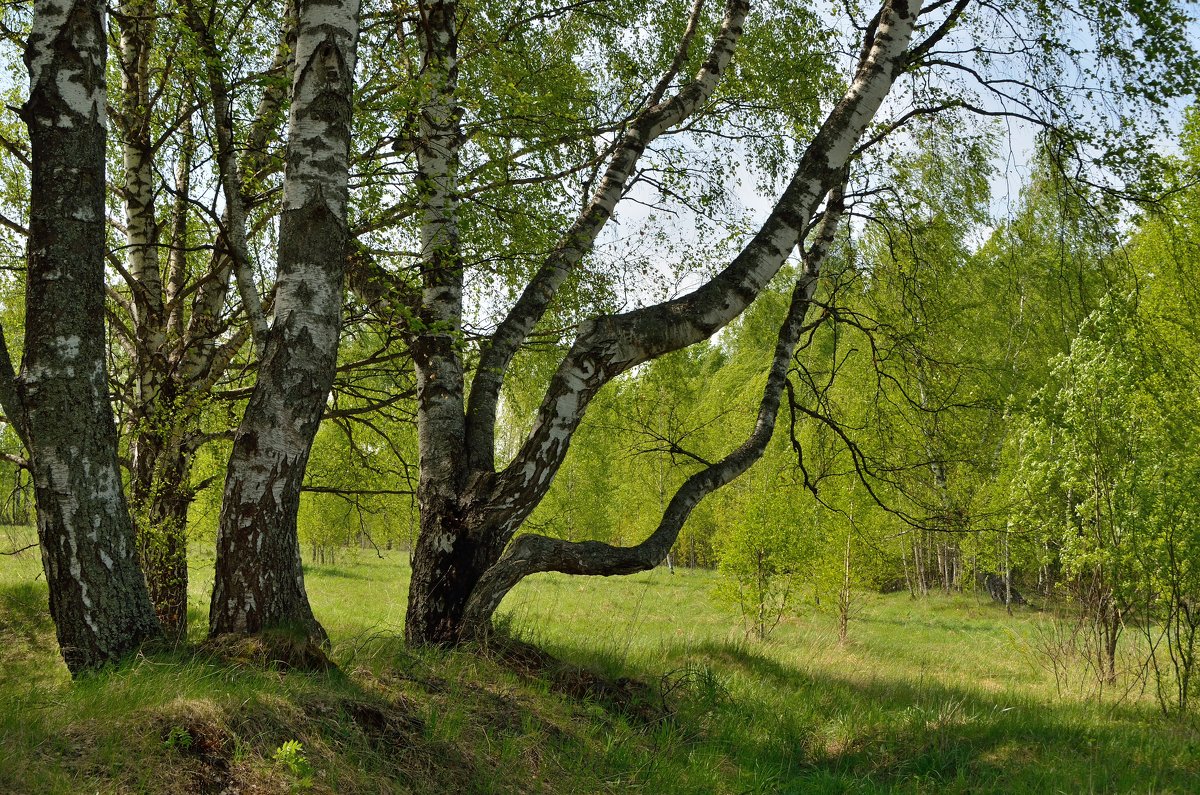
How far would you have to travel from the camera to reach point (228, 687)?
10.1ft

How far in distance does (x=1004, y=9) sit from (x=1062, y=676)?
8107mm

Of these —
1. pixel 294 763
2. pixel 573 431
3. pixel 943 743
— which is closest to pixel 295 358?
pixel 573 431

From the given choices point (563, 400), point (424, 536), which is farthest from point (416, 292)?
point (424, 536)

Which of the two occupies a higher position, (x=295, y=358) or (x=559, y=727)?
(x=295, y=358)

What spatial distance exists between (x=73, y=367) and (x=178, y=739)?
1753 millimetres

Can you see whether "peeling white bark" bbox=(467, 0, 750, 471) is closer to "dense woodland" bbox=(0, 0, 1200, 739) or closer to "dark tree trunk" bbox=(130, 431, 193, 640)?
"dense woodland" bbox=(0, 0, 1200, 739)

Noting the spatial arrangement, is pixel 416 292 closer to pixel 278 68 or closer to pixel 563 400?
pixel 563 400

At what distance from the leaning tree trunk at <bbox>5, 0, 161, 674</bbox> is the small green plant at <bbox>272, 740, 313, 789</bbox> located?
1196mm

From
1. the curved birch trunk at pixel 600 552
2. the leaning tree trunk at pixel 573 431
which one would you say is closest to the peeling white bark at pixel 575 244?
the leaning tree trunk at pixel 573 431

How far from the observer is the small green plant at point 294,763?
266cm

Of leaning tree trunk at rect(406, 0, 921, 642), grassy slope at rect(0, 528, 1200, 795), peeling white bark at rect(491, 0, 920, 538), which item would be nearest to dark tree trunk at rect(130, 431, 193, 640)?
grassy slope at rect(0, 528, 1200, 795)

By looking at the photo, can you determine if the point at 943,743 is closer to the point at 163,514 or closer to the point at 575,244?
the point at 575,244

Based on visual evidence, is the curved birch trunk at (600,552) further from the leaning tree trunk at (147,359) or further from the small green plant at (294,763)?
the leaning tree trunk at (147,359)

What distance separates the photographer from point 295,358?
3.84 meters
